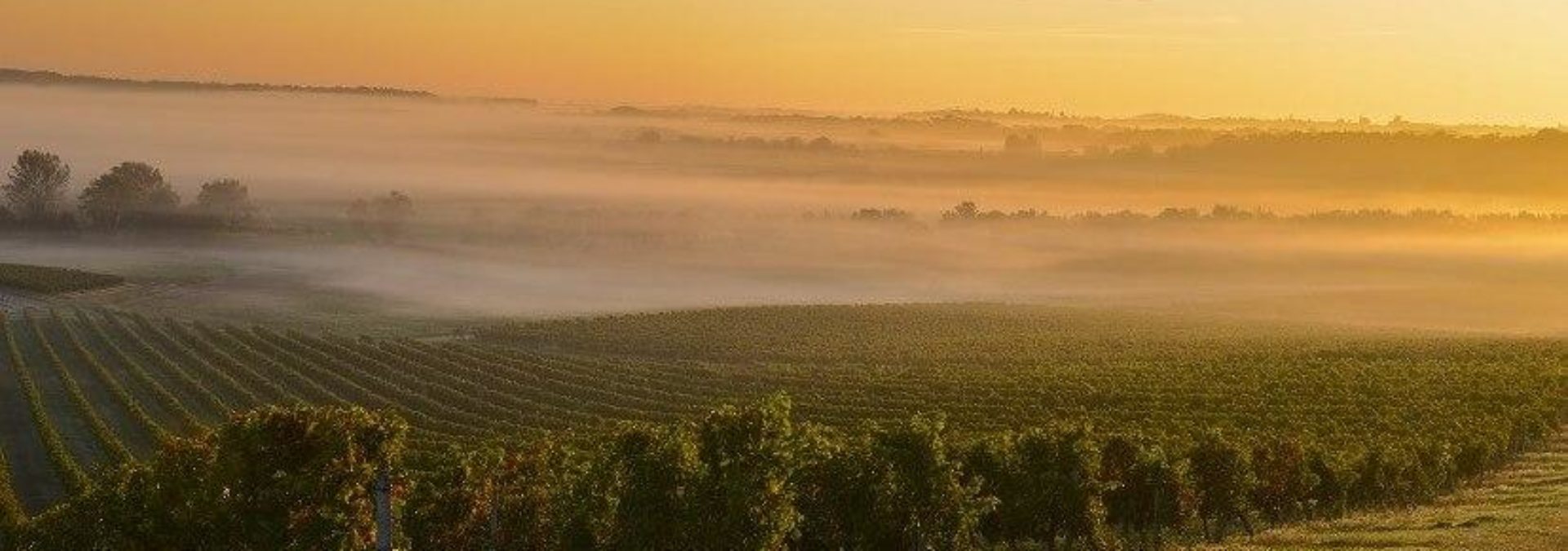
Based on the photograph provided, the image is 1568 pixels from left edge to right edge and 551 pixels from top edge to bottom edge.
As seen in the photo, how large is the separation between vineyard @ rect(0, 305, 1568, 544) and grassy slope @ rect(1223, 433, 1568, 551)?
469 centimetres

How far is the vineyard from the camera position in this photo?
3125 inches

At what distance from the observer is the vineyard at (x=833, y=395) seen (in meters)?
79.4

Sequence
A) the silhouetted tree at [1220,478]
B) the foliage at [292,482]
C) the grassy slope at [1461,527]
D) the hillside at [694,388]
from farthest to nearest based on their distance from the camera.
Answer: the hillside at [694,388]
the silhouetted tree at [1220,478]
the grassy slope at [1461,527]
the foliage at [292,482]

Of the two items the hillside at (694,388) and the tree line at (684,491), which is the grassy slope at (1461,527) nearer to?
the tree line at (684,491)

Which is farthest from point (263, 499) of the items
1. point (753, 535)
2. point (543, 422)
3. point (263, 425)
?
point (543, 422)

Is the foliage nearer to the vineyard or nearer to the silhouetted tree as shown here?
the vineyard

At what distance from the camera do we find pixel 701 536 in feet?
161

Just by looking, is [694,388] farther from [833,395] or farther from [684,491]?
[684,491]

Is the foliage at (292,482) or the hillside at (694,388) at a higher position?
the foliage at (292,482)

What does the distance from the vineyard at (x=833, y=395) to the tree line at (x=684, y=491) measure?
419mm

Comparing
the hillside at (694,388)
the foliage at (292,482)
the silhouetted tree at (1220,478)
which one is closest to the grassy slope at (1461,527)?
the silhouetted tree at (1220,478)

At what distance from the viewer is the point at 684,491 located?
49.2 metres

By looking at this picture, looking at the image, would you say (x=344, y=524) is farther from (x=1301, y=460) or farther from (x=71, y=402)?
(x=71, y=402)

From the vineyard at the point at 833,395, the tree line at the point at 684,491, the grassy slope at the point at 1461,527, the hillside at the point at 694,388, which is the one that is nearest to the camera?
the tree line at the point at 684,491
